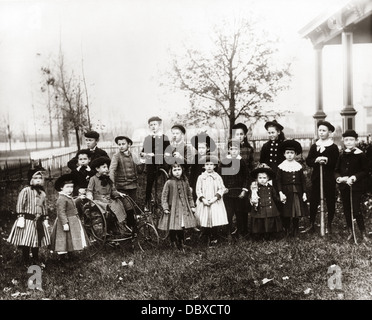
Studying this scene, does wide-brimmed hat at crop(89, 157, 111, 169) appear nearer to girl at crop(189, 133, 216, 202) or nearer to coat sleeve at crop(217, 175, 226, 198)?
girl at crop(189, 133, 216, 202)

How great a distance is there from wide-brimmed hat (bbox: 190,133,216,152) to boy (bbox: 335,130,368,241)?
1.32 meters

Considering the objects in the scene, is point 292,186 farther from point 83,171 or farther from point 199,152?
point 83,171

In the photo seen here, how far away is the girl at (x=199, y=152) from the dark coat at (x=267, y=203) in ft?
2.15

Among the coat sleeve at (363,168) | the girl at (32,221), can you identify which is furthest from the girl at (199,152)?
the girl at (32,221)

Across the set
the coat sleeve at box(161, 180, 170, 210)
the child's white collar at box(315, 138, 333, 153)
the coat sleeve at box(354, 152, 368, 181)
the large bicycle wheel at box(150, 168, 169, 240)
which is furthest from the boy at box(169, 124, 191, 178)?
the coat sleeve at box(354, 152, 368, 181)

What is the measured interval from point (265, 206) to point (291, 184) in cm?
37

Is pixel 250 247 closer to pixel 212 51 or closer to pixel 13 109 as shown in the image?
pixel 212 51

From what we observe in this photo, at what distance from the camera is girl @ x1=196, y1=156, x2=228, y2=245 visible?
4.59m

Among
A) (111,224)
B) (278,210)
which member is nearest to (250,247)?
(278,210)

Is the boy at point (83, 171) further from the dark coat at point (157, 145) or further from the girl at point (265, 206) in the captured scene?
the girl at point (265, 206)

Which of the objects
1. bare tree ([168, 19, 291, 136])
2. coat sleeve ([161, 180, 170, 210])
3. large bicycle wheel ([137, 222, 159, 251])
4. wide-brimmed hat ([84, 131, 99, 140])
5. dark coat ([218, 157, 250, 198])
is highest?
bare tree ([168, 19, 291, 136])

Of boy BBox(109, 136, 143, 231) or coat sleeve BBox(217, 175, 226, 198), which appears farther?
boy BBox(109, 136, 143, 231)

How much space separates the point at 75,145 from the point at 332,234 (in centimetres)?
311
